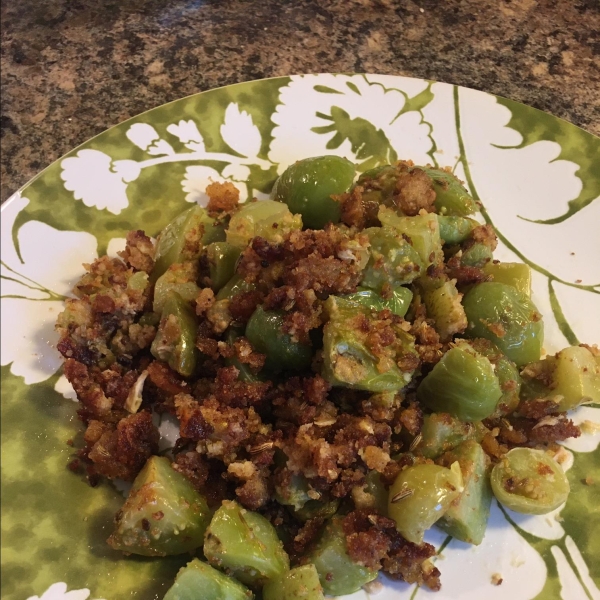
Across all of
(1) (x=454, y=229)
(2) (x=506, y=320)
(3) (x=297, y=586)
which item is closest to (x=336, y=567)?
(3) (x=297, y=586)

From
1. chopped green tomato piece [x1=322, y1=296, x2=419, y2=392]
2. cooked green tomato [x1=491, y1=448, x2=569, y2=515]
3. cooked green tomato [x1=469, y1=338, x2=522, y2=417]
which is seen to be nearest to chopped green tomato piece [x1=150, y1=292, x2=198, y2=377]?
chopped green tomato piece [x1=322, y1=296, x2=419, y2=392]

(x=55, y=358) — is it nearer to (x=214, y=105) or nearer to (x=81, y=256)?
(x=81, y=256)

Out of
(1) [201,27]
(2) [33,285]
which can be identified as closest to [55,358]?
(2) [33,285]

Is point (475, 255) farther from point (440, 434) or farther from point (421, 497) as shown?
point (421, 497)

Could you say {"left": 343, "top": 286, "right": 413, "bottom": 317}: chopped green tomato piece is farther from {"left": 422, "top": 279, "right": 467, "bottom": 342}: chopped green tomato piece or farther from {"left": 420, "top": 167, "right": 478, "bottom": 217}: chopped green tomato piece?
{"left": 420, "top": 167, "right": 478, "bottom": 217}: chopped green tomato piece

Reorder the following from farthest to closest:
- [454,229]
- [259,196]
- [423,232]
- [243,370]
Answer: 1. [259,196]
2. [454,229]
3. [423,232]
4. [243,370]
